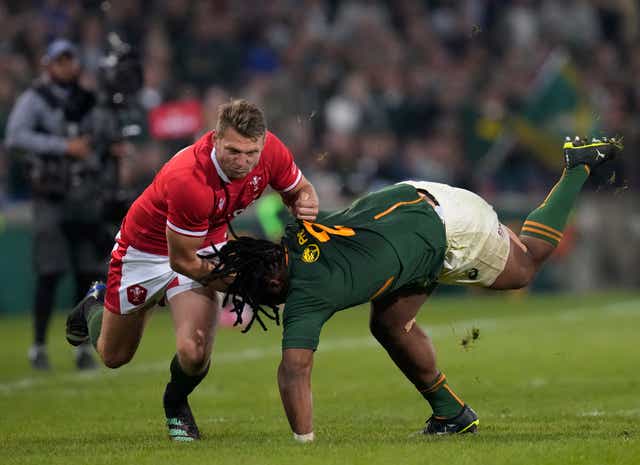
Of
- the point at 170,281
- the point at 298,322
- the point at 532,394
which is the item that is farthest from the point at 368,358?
the point at 298,322

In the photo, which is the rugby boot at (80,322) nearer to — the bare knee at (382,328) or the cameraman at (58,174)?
the bare knee at (382,328)

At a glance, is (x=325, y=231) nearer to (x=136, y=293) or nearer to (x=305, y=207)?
(x=305, y=207)

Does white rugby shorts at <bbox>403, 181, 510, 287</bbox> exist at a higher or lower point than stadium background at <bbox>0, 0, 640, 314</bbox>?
higher

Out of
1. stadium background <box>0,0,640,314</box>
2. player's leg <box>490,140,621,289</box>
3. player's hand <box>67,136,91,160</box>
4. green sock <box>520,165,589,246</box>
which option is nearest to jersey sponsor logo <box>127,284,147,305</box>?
player's leg <box>490,140,621,289</box>

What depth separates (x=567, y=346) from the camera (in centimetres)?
1291

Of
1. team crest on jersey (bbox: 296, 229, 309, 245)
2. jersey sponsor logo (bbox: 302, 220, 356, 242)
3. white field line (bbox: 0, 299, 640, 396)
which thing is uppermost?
jersey sponsor logo (bbox: 302, 220, 356, 242)

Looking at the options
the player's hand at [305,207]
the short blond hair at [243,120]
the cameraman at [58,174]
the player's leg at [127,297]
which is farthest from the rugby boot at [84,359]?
the short blond hair at [243,120]

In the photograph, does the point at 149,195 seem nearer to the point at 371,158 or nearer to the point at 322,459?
the point at 322,459

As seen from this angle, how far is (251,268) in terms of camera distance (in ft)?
22.8

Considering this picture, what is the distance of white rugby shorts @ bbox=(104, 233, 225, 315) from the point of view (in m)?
7.78

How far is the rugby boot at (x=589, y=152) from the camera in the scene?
8031mm

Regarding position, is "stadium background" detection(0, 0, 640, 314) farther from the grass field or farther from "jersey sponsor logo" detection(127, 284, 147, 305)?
"jersey sponsor logo" detection(127, 284, 147, 305)

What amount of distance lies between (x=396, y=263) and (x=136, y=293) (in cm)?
173

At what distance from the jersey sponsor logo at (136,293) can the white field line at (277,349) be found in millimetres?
2865
